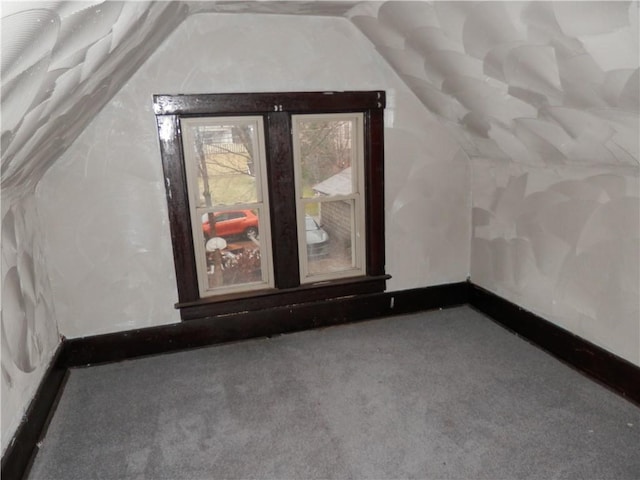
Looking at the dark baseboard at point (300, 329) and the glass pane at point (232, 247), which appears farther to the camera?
the glass pane at point (232, 247)

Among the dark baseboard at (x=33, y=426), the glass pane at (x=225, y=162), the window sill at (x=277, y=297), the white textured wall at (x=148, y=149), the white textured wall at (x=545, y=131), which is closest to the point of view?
the white textured wall at (x=545, y=131)

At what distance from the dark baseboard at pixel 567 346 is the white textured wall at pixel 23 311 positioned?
9.64 feet

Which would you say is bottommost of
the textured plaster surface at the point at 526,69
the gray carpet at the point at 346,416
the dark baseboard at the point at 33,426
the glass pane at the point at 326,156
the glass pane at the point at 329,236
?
the gray carpet at the point at 346,416

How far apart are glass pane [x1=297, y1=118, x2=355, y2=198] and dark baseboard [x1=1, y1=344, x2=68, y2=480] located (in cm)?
191

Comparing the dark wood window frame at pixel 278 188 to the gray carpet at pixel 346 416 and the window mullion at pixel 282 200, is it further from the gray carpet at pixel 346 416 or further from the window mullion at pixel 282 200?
the gray carpet at pixel 346 416

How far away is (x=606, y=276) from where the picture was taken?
8.18 ft

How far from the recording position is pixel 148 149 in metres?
2.84

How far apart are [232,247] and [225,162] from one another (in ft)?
1.98

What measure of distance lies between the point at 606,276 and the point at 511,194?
0.87m

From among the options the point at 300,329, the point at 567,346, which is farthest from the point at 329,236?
the point at 567,346

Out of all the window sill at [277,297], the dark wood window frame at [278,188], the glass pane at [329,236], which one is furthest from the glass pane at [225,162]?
the window sill at [277,297]

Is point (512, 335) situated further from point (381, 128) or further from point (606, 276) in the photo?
point (381, 128)

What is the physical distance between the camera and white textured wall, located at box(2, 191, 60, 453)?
6.64 ft

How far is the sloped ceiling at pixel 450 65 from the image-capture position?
131 cm
